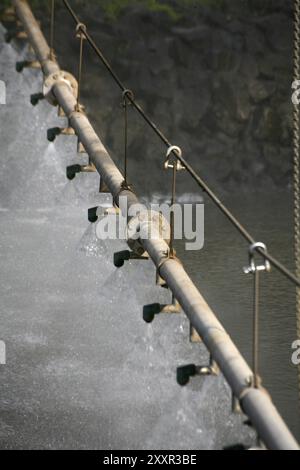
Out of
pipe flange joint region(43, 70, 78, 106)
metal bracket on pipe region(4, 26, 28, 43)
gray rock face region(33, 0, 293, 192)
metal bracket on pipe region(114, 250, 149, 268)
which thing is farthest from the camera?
gray rock face region(33, 0, 293, 192)

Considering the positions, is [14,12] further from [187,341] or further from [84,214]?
[187,341]

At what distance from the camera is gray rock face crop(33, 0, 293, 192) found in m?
12.9

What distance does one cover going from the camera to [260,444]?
10.5ft

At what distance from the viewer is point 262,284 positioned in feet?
28.9

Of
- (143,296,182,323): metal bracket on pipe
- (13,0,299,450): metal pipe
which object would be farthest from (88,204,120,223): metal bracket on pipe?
(143,296,182,323): metal bracket on pipe

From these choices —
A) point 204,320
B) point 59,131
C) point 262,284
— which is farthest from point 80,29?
point 262,284

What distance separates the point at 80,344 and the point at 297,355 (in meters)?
1.91

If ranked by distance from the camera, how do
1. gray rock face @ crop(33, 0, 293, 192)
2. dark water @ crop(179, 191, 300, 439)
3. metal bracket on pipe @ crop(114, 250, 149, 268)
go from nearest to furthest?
1. metal bracket on pipe @ crop(114, 250, 149, 268)
2. dark water @ crop(179, 191, 300, 439)
3. gray rock face @ crop(33, 0, 293, 192)

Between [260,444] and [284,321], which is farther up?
[284,321]

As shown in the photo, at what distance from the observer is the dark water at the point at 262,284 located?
21.7 feet

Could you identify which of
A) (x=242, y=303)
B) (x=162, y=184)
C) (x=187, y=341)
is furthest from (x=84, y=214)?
(x=162, y=184)

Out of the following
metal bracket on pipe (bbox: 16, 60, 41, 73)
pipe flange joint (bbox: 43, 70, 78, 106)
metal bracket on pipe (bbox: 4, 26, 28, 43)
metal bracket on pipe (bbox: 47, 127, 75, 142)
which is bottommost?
metal bracket on pipe (bbox: 47, 127, 75, 142)

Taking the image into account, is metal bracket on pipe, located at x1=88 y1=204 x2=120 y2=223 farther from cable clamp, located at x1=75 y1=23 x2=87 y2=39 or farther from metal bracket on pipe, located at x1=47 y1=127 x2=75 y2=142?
cable clamp, located at x1=75 y1=23 x2=87 y2=39
